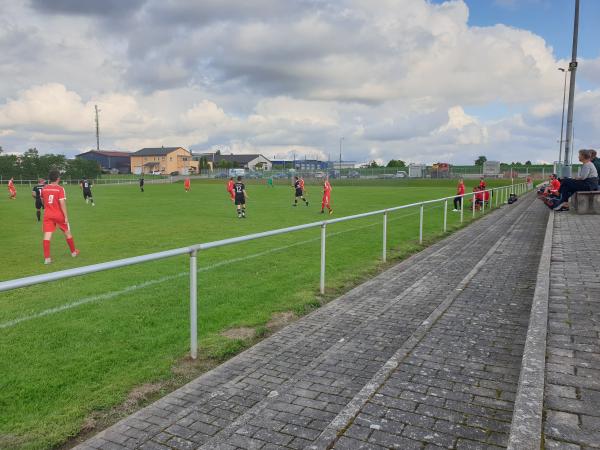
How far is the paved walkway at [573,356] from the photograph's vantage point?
2.65m

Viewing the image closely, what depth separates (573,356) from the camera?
3705 mm

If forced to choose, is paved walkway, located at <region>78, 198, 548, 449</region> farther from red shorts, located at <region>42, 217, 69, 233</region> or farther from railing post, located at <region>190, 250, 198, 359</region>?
red shorts, located at <region>42, 217, 69, 233</region>

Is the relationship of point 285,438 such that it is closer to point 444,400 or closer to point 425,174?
point 444,400

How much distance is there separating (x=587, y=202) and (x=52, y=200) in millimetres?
14477

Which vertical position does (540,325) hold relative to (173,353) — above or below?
above

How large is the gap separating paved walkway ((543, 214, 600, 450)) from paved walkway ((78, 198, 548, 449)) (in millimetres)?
308

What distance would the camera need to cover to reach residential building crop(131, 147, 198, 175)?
11400 cm

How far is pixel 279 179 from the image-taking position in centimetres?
7481

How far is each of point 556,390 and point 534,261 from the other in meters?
6.19

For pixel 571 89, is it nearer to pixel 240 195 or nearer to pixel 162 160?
pixel 240 195

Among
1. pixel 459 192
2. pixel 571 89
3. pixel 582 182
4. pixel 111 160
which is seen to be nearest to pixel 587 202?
pixel 582 182

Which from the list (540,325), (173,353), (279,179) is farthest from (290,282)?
(279,179)

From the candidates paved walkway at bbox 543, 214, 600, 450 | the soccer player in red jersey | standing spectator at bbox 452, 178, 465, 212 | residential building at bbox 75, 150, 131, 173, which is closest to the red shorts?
the soccer player in red jersey

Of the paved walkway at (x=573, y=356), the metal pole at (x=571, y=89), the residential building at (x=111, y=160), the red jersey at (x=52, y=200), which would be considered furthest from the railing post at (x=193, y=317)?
the residential building at (x=111, y=160)
